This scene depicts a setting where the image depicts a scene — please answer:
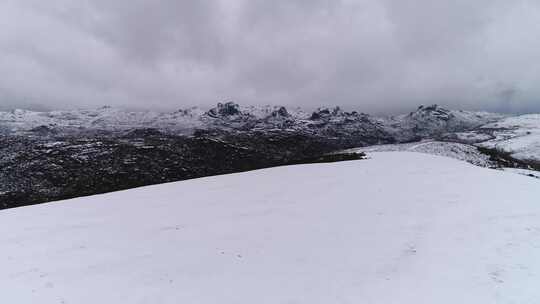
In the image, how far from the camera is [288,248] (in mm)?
9523

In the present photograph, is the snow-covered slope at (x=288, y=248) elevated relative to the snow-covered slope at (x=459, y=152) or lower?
elevated

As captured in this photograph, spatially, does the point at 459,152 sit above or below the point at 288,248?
below

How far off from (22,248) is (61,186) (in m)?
171

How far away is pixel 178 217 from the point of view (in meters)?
13.4

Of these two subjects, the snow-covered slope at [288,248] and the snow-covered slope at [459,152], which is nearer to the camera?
the snow-covered slope at [288,248]

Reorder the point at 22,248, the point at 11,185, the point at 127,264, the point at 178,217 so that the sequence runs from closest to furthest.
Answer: the point at 127,264 < the point at 22,248 < the point at 178,217 < the point at 11,185

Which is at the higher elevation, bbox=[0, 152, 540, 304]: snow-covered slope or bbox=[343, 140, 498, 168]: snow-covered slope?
bbox=[0, 152, 540, 304]: snow-covered slope

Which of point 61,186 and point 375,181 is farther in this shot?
point 61,186

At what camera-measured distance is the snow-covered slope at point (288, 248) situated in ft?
23.8

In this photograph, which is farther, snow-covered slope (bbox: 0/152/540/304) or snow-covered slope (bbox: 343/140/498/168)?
snow-covered slope (bbox: 343/140/498/168)

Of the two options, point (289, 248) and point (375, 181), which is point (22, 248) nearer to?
point (289, 248)

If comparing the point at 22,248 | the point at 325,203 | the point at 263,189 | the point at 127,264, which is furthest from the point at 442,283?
the point at 22,248

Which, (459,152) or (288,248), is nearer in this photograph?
(288,248)

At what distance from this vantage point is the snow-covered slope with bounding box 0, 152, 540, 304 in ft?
23.8
